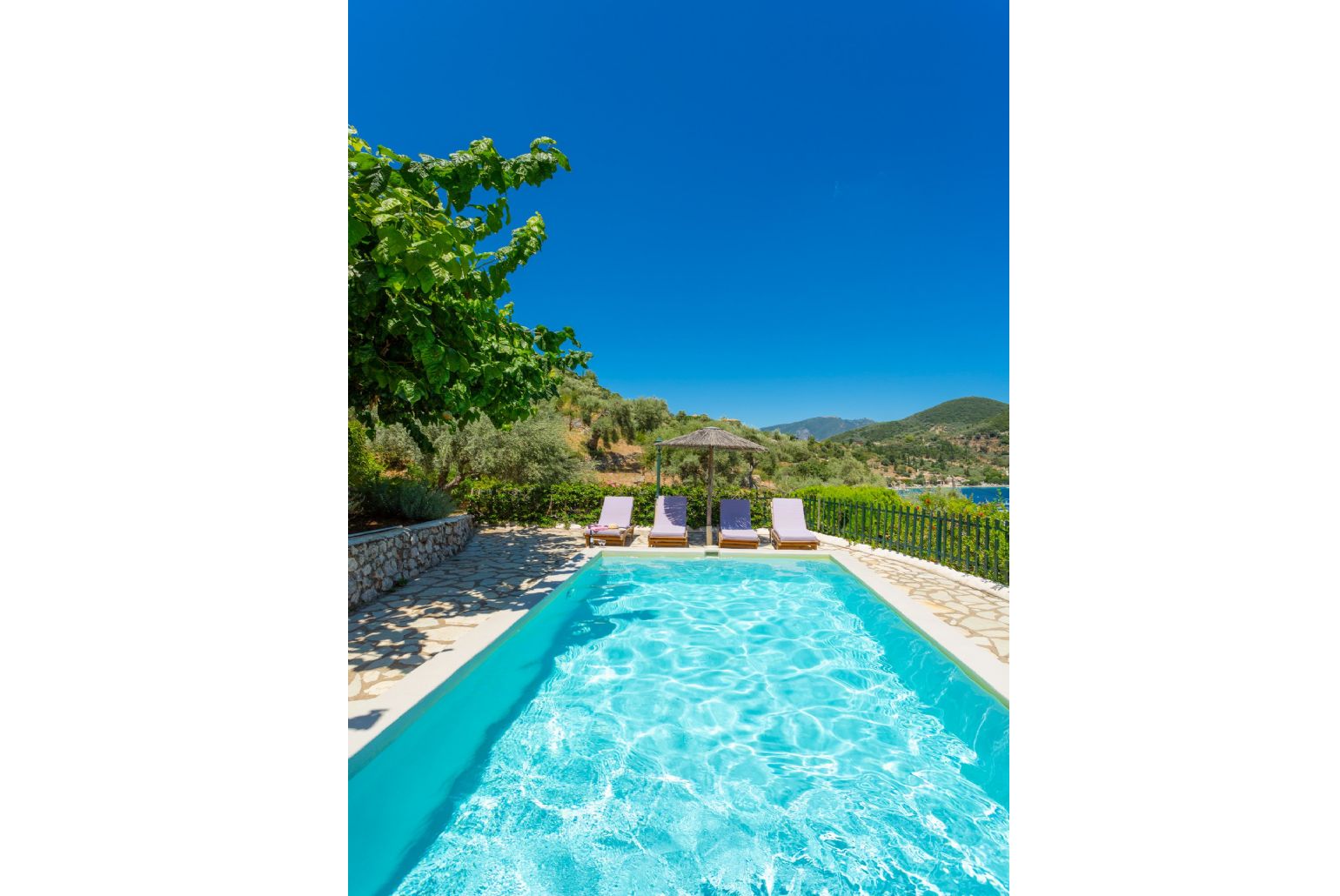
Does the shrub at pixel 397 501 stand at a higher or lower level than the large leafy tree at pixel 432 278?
lower

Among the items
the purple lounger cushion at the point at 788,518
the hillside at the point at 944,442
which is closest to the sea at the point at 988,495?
the purple lounger cushion at the point at 788,518

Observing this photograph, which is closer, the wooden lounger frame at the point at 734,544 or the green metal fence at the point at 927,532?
the green metal fence at the point at 927,532

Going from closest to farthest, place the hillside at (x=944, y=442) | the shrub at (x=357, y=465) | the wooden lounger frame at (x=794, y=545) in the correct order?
the shrub at (x=357, y=465), the wooden lounger frame at (x=794, y=545), the hillside at (x=944, y=442)

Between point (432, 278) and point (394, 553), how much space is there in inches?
200

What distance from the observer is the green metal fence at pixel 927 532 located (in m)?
6.71

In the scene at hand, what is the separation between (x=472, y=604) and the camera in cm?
559

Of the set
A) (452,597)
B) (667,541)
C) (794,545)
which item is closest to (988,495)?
(794,545)

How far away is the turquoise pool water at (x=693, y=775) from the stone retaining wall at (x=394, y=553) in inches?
85.1

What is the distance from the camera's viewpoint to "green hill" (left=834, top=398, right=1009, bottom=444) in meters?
58.0

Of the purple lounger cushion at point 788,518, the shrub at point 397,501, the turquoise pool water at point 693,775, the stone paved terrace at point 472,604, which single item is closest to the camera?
the turquoise pool water at point 693,775

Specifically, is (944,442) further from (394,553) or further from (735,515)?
(394,553)

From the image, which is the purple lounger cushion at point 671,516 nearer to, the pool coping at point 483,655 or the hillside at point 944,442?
the pool coping at point 483,655

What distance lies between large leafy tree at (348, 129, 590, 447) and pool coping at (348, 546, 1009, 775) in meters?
2.33
